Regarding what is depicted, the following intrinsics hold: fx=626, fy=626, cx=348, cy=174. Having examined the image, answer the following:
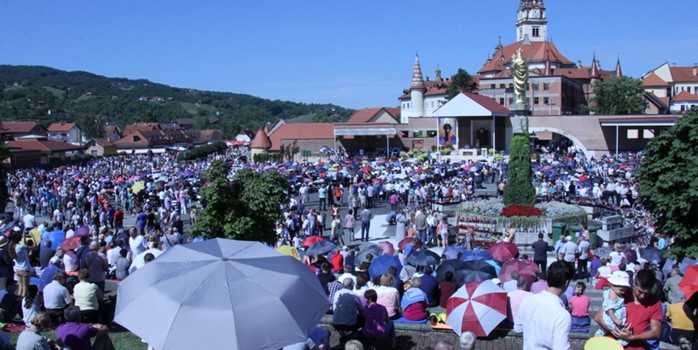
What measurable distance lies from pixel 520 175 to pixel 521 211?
5.54 feet

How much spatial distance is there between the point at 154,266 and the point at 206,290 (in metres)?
0.97

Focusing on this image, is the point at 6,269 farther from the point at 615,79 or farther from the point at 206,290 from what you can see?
the point at 615,79

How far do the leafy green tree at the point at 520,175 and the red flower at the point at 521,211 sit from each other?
2.34ft

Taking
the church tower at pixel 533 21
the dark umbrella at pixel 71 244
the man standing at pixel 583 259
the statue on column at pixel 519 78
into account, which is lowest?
the man standing at pixel 583 259

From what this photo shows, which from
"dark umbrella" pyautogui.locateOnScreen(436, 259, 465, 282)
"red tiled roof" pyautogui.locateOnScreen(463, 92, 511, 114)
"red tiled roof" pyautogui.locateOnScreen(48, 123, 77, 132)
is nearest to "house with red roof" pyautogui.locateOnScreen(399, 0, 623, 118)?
"red tiled roof" pyautogui.locateOnScreen(463, 92, 511, 114)

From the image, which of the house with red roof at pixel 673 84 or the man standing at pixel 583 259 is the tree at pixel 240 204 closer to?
the man standing at pixel 583 259

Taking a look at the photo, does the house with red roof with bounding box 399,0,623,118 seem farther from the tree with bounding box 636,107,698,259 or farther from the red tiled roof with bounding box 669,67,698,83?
the tree with bounding box 636,107,698,259

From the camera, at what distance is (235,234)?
10133 millimetres

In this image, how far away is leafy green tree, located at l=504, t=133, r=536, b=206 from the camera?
20.7 metres

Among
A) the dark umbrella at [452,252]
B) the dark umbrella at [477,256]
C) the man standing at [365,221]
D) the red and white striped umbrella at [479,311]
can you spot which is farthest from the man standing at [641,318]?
the man standing at [365,221]

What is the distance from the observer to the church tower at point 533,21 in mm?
104688

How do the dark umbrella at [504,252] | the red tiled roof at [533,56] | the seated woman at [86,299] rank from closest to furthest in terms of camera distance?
the seated woman at [86,299], the dark umbrella at [504,252], the red tiled roof at [533,56]

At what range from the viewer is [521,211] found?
1967 cm

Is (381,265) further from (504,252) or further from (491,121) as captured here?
(491,121)
